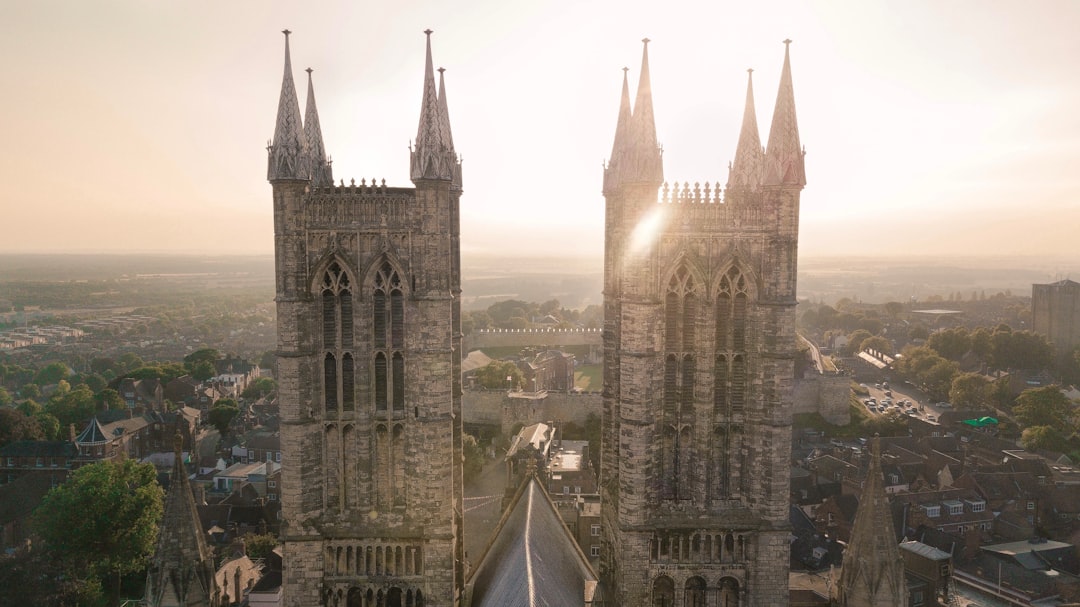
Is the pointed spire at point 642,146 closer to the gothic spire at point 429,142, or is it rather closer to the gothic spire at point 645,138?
the gothic spire at point 645,138

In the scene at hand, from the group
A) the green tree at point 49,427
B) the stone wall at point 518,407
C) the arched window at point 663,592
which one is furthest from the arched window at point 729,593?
the green tree at point 49,427

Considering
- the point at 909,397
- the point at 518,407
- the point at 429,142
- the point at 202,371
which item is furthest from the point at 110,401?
the point at 909,397

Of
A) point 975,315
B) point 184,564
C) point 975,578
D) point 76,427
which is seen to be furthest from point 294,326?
point 975,315

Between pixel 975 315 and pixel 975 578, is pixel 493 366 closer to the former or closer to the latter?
pixel 975 578

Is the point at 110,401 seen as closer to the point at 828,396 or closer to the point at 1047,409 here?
the point at 828,396

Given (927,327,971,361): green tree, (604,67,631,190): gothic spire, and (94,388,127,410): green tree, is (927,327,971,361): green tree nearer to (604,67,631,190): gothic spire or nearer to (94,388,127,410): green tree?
(604,67,631,190): gothic spire

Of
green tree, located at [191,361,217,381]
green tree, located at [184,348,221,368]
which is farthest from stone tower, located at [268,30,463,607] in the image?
green tree, located at [184,348,221,368]
